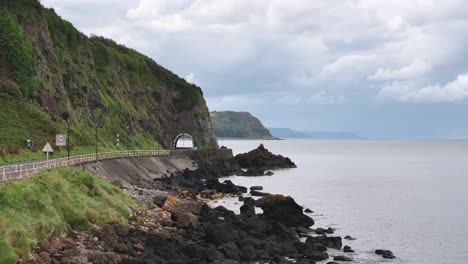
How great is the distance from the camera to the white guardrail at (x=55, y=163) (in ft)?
150

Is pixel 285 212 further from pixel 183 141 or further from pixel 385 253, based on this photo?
pixel 183 141

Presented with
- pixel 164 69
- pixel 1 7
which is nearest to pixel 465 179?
pixel 164 69

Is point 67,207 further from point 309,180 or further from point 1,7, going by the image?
point 309,180

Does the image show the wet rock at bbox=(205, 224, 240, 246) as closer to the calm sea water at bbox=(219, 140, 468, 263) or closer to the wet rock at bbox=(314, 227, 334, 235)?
the calm sea water at bbox=(219, 140, 468, 263)

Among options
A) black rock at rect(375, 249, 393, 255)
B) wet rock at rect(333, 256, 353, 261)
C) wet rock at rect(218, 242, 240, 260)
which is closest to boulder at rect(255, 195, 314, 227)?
black rock at rect(375, 249, 393, 255)

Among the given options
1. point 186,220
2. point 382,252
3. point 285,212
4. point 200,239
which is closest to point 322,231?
point 285,212

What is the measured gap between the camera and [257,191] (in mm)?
83688

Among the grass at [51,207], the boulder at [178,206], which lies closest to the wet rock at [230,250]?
the grass at [51,207]

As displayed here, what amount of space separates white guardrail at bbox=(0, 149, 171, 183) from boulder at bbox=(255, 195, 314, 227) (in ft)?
65.4

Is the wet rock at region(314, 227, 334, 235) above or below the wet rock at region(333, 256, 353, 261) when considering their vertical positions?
above

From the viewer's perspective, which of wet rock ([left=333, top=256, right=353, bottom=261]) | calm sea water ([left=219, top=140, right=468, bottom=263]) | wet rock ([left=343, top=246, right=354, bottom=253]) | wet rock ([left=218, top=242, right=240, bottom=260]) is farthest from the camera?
calm sea water ([left=219, top=140, right=468, bottom=263])

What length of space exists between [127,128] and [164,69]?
151 feet

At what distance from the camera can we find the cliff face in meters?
81.6

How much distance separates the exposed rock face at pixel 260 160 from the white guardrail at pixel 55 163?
32891 mm
